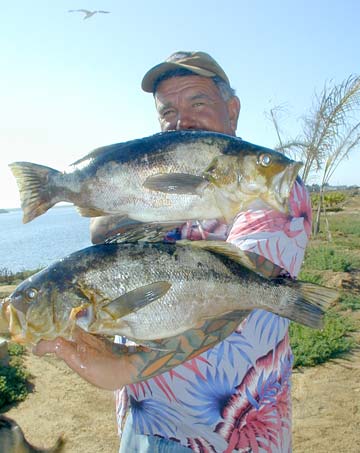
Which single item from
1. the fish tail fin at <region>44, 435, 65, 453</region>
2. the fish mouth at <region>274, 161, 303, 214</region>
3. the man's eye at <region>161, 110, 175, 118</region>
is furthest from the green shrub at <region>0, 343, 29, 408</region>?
the fish mouth at <region>274, 161, 303, 214</region>

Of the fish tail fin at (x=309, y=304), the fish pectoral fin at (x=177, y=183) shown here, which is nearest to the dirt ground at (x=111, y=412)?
the fish tail fin at (x=309, y=304)

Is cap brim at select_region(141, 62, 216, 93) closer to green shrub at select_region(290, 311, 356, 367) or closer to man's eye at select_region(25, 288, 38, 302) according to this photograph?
man's eye at select_region(25, 288, 38, 302)

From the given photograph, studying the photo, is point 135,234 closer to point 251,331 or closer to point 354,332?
point 251,331

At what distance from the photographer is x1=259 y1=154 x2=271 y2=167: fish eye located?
5.62ft

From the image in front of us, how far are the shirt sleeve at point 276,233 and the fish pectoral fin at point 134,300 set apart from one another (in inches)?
20.0

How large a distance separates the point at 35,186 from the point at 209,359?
113cm

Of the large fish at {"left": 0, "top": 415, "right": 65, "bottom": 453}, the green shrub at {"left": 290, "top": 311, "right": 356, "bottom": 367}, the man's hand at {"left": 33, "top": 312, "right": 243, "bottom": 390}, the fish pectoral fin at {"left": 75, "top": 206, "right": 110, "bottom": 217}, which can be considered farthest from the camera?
the green shrub at {"left": 290, "top": 311, "right": 356, "bottom": 367}

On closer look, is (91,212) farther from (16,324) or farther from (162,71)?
(162,71)

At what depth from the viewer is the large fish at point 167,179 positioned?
1704mm

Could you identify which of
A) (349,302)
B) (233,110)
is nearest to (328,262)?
(349,302)

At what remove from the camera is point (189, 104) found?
241 centimetres

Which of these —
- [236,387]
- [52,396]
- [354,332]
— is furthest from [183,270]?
[354,332]

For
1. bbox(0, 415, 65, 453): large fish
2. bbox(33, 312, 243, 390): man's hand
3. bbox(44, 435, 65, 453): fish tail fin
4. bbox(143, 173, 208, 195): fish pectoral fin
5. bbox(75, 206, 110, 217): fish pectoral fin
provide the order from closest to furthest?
bbox(143, 173, 208, 195): fish pectoral fin
bbox(75, 206, 110, 217): fish pectoral fin
bbox(33, 312, 243, 390): man's hand
bbox(0, 415, 65, 453): large fish
bbox(44, 435, 65, 453): fish tail fin

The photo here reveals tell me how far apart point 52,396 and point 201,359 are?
572cm
